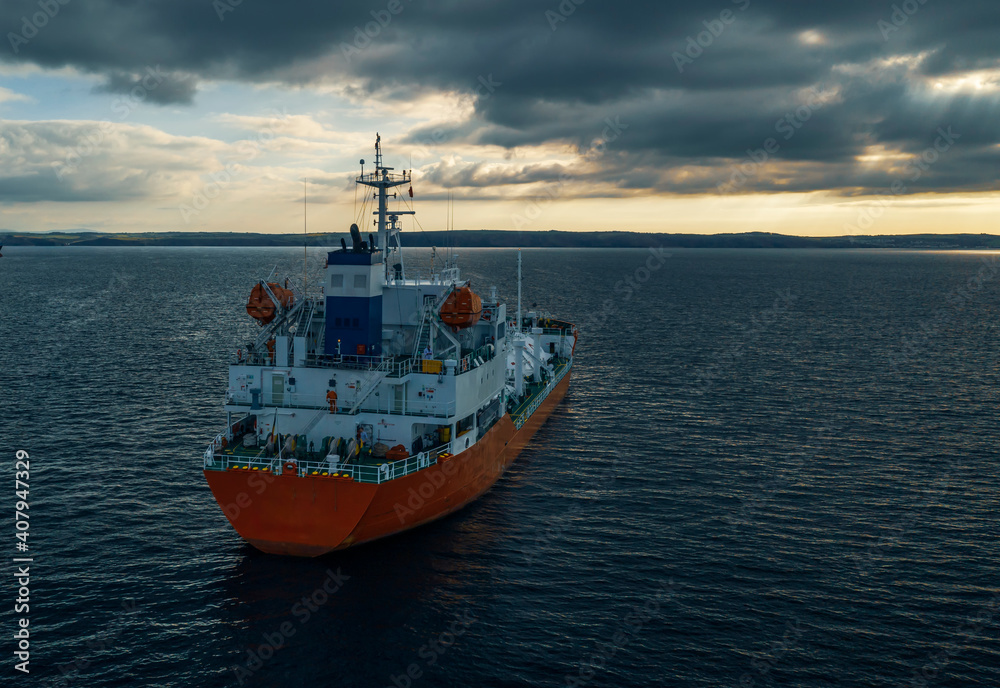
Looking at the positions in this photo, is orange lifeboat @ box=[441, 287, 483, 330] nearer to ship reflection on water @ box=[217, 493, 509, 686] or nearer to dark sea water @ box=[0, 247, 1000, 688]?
dark sea water @ box=[0, 247, 1000, 688]

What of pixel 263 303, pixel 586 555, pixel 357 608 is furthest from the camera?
pixel 263 303

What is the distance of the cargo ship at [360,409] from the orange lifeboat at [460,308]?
49 mm

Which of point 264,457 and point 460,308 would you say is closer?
point 264,457

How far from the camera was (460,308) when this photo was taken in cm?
3108

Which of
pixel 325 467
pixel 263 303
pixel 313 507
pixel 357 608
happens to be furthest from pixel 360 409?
pixel 357 608

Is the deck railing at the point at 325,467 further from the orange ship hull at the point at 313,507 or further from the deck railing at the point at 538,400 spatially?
the deck railing at the point at 538,400

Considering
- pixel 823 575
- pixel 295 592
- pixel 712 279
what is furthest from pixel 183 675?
pixel 712 279

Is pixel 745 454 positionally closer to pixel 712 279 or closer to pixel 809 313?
pixel 809 313

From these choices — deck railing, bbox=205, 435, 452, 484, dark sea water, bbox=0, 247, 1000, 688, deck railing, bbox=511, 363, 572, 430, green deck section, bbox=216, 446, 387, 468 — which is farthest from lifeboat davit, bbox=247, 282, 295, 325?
deck railing, bbox=511, 363, 572, 430

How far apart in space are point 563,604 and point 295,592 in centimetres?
932

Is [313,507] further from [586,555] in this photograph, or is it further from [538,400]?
[538,400]

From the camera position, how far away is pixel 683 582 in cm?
2536

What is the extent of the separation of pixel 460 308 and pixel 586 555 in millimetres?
11803

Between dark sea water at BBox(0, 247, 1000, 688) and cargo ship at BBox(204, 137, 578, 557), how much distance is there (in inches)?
65.3
